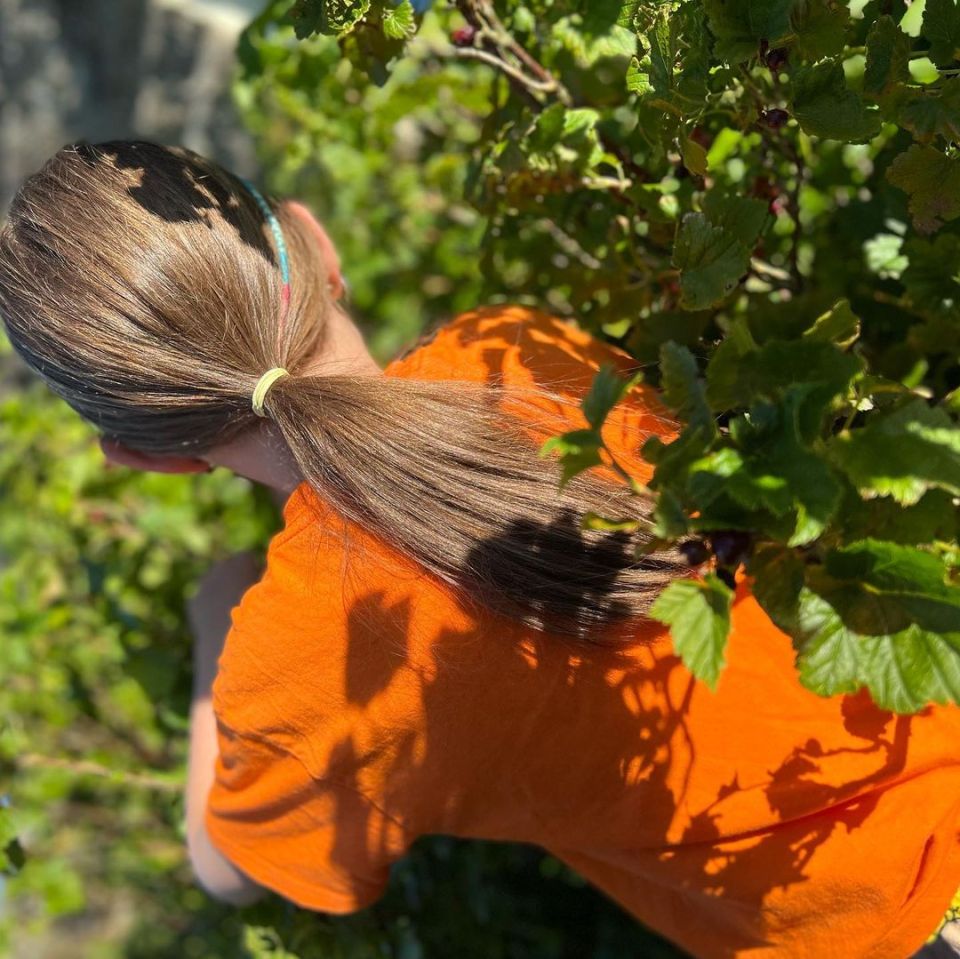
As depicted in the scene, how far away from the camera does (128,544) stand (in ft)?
6.44

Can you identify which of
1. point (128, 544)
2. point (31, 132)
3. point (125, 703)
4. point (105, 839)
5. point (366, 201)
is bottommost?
point (105, 839)

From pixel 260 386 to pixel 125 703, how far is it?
1511mm

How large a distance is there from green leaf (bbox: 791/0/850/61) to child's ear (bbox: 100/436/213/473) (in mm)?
792

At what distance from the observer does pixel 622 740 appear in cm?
95

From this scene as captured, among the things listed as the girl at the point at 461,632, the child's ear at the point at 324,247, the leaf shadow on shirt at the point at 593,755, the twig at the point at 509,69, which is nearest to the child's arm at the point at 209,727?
the girl at the point at 461,632

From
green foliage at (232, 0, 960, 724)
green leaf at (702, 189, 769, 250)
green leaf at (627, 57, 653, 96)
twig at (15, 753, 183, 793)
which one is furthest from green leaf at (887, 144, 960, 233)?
twig at (15, 753, 183, 793)

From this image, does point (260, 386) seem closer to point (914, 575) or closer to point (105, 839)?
point (914, 575)

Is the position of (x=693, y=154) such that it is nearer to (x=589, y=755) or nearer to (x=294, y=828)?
(x=589, y=755)

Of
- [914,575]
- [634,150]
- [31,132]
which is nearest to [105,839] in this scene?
[31,132]

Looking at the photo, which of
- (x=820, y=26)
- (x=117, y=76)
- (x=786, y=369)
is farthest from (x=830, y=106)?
(x=117, y=76)

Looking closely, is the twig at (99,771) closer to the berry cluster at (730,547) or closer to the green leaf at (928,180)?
the berry cluster at (730,547)

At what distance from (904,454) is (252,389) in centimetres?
63

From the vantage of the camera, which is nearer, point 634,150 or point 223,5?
point 634,150

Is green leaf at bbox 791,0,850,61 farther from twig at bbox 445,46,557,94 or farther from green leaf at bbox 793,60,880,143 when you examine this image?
twig at bbox 445,46,557,94
